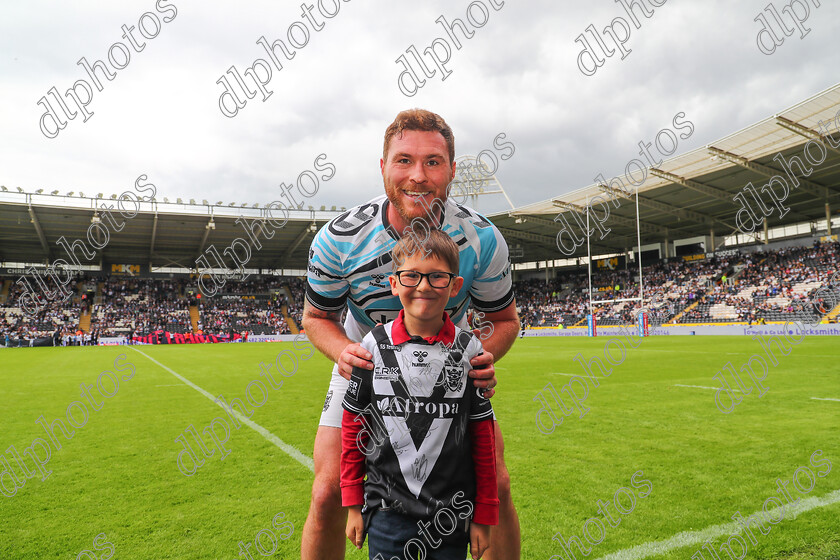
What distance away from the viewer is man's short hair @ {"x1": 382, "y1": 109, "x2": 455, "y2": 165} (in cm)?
225

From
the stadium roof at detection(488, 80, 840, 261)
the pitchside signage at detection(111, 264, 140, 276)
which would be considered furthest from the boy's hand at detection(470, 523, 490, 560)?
the pitchside signage at detection(111, 264, 140, 276)

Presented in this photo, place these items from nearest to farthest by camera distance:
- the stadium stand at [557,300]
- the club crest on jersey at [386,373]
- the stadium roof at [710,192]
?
1. the club crest on jersey at [386,373]
2. the stadium roof at [710,192]
3. the stadium stand at [557,300]

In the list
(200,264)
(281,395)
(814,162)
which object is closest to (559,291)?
(814,162)

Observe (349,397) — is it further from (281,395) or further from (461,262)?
(281,395)

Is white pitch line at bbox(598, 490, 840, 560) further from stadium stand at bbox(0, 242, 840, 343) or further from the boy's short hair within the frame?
stadium stand at bbox(0, 242, 840, 343)

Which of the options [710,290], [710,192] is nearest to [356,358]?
[710,192]

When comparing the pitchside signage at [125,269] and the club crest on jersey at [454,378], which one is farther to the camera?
the pitchside signage at [125,269]

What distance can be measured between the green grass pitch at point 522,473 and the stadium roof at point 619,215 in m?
22.6

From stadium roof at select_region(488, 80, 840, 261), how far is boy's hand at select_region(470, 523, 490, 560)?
27550 millimetres

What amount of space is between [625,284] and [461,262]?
163 ft

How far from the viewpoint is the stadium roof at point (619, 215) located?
1077 inches

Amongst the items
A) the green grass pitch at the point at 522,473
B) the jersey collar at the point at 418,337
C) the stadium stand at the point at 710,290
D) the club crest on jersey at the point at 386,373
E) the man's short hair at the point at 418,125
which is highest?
the stadium stand at the point at 710,290

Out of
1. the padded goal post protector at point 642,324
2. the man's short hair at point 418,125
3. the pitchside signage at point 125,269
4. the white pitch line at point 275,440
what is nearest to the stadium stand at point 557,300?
the pitchside signage at point 125,269

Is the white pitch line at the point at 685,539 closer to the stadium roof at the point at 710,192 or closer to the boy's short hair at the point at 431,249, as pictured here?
the boy's short hair at the point at 431,249
